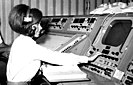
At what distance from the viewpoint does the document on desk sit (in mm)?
1973

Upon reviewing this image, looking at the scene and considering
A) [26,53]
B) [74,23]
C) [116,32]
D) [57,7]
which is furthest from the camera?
[57,7]

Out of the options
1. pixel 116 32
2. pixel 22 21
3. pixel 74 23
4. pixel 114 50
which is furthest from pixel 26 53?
pixel 74 23

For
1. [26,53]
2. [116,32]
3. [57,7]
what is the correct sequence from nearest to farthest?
[26,53] → [116,32] → [57,7]

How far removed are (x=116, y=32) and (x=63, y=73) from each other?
67cm

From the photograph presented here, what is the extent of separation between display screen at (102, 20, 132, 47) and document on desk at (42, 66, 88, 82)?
41 centimetres

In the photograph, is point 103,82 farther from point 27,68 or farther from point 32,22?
point 32,22

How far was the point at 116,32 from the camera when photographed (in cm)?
231

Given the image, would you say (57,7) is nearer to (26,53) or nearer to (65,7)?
(65,7)

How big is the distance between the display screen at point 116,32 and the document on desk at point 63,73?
41 centimetres

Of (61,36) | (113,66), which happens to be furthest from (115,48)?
(61,36)

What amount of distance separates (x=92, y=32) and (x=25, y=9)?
78 centimetres

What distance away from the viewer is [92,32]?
2486mm

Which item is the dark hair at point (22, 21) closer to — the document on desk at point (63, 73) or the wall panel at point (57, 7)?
the document on desk at point (63, 73)

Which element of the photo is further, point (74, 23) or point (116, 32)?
point (74, 23)
